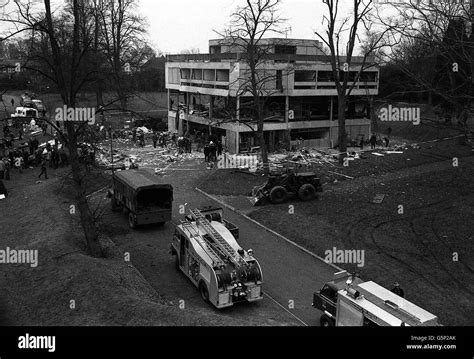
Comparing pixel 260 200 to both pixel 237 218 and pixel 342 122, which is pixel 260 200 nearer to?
pixel 237 218

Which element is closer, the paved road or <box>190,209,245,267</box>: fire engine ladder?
<box>190,209,245,267</box>: fire engine ladder

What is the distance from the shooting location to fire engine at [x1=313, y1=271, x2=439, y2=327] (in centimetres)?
1119

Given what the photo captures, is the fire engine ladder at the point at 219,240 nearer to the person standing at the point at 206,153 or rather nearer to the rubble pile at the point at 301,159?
the rubble pile at the point at 301,159

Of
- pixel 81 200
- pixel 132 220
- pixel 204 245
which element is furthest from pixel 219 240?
pixel 132 220

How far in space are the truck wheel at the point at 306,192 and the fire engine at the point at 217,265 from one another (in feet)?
32.7

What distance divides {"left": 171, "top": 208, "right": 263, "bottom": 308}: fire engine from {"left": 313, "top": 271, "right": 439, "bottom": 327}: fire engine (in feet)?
7.13

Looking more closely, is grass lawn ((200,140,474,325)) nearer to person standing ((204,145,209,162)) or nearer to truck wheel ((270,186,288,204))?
truck wheel ((270,186,288,204))

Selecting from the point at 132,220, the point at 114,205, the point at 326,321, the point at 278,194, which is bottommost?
the point at 326,321

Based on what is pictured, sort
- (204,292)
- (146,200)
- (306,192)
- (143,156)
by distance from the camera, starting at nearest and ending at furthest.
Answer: (204,292), (146,200), (306,192), (143,156)

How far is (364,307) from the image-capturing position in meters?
11.8

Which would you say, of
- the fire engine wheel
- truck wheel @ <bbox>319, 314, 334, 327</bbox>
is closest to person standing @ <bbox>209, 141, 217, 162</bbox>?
the fire engine wheel

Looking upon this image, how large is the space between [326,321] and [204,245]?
186 inches

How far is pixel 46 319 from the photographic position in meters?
13.3
